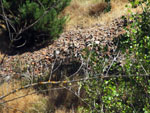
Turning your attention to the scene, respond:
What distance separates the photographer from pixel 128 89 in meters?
3.08

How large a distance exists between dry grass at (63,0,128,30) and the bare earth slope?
94 cm

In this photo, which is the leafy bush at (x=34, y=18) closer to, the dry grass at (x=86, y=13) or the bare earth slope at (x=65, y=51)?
the bare earth slope at (x=65, y=51)

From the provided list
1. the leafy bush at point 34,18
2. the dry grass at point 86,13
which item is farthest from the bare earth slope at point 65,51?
the dry grass at point 86,13

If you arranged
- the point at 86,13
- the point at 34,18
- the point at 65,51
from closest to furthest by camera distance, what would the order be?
the point at 65,51 < the point at 34,18 < the point at 86,13

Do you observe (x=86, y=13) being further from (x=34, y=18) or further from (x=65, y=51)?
(x=65, y=51)

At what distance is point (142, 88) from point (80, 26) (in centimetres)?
558

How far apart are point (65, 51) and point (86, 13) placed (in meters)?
3.73

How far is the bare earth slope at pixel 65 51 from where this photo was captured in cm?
570

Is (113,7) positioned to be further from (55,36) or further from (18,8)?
(18,8)

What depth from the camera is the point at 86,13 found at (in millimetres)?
9195

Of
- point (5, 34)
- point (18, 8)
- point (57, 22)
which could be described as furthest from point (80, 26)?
point (5, 34)

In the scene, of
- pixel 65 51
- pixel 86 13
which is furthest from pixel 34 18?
pixel 86 13

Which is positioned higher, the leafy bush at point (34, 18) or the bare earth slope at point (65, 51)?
the leafy bush at point (34, 18)

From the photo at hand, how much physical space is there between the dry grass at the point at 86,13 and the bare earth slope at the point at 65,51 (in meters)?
0.94
